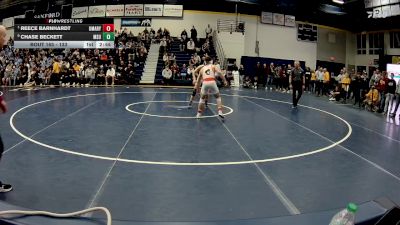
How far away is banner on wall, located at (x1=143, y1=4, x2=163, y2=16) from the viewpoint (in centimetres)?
2964

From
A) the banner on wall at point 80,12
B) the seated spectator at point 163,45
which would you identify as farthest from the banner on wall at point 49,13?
the seated spectator at point 163,45

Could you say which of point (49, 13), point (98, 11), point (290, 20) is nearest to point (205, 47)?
point (290, 20)

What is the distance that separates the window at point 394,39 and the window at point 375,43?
0.91 m

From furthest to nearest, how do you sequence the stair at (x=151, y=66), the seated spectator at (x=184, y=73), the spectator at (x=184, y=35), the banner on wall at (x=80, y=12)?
the banner on wall at (x=80, y=12), the spectator at (x=184, y=35), the stair at (x=151, y=66), the seated spectator at (x=184, y=73)

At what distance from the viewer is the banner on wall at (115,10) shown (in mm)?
30062

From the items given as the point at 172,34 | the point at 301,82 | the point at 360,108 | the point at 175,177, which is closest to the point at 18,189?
the point at 175,177

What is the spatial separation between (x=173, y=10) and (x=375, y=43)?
1778 centimetres

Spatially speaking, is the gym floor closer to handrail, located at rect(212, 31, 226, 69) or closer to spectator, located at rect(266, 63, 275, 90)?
spectator, located at rect(266, 63, 275, 90)

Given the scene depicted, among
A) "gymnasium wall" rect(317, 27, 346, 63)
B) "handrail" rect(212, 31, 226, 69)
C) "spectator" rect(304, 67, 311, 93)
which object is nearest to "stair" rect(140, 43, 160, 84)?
"handrail" rect(212, 31, 226, 69)

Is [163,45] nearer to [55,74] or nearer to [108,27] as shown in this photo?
[55,74]

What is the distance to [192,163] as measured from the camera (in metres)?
6.34

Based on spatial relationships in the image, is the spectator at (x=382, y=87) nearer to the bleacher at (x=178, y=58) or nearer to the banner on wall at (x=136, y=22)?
the bleacher at (x=178, y=58)

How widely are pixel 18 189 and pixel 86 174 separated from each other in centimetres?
99

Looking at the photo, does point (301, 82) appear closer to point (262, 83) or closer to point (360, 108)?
point (360, 108)
